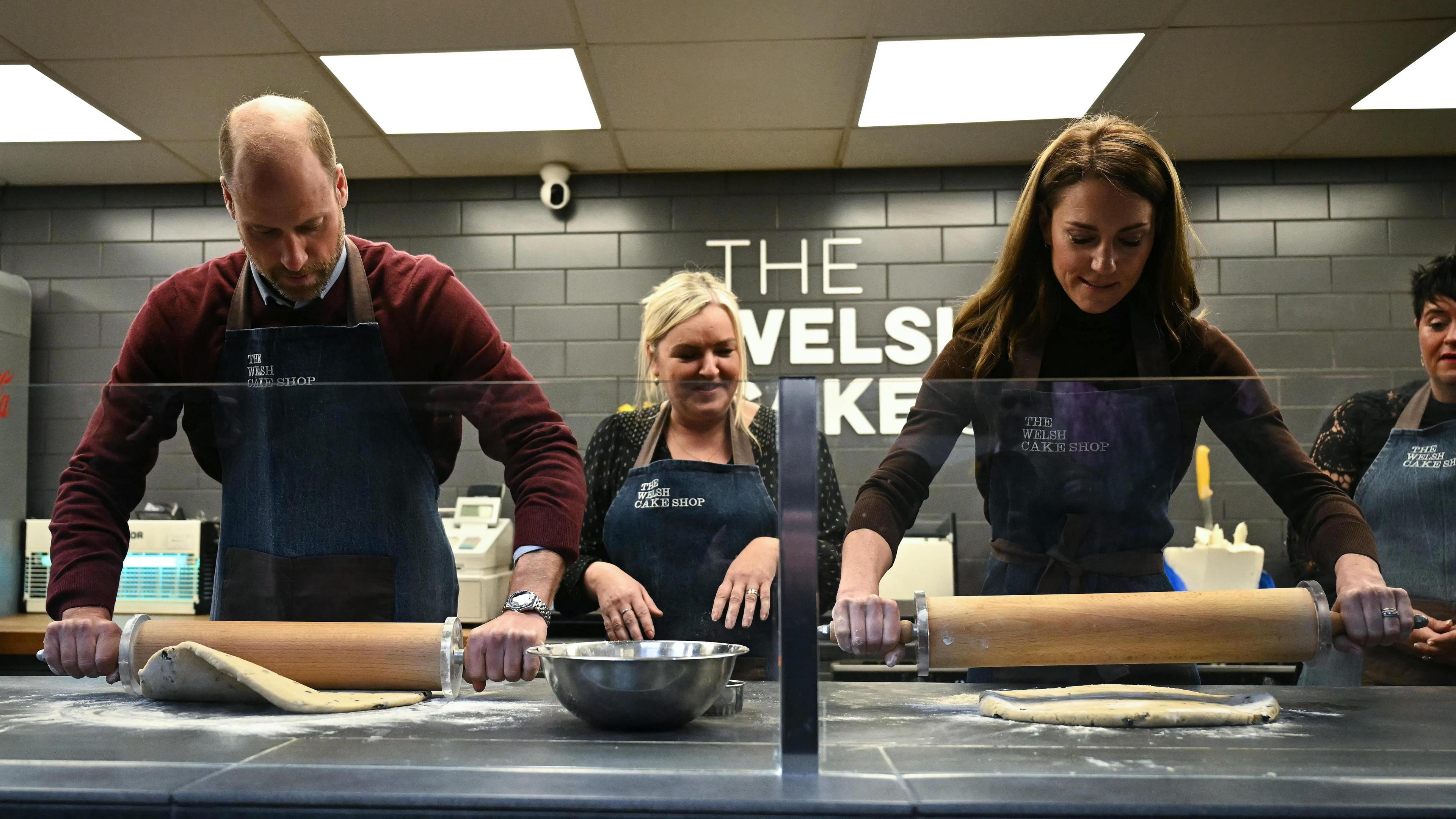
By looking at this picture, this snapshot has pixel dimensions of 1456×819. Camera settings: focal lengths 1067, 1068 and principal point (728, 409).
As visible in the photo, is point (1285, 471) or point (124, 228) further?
point (124, 228)

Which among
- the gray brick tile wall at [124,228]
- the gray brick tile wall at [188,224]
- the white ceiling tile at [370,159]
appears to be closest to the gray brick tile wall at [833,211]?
the white ceiling tile at [370,159]

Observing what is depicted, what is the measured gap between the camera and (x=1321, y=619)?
1138 millimetres

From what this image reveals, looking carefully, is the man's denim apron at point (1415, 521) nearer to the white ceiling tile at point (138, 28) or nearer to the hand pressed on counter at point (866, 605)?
the hand pressed on counter at point (866, 605)

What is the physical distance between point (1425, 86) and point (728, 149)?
219cm

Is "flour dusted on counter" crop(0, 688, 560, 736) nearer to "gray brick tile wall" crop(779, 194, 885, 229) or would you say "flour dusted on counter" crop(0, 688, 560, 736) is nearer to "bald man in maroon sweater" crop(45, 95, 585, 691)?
"bald man in maroon sweater" crop(45, 95, 585, 691)

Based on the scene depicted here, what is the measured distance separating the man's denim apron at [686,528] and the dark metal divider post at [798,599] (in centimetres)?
20

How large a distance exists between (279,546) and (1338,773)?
3.69ft

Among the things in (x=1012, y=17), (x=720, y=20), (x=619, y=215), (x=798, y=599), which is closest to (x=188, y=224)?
(x=619, y=215)

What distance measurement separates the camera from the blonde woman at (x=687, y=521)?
3.70ft

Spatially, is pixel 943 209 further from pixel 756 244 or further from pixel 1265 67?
pixel 1265 67

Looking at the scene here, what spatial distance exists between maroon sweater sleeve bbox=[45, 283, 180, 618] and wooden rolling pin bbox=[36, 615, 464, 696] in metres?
0.15

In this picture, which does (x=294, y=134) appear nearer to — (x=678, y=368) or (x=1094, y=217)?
(x=678, y=368)

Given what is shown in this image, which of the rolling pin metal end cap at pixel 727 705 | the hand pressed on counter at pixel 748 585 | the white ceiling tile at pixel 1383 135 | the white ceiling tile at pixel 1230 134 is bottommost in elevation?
the rolling pin metal end cap at pixel 727 705

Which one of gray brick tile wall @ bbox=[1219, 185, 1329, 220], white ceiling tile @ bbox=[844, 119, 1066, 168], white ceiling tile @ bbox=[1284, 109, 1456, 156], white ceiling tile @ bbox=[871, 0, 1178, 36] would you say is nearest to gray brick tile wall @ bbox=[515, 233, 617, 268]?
white ceiling tile @ bbox=[844, 119, 1066, 168]
